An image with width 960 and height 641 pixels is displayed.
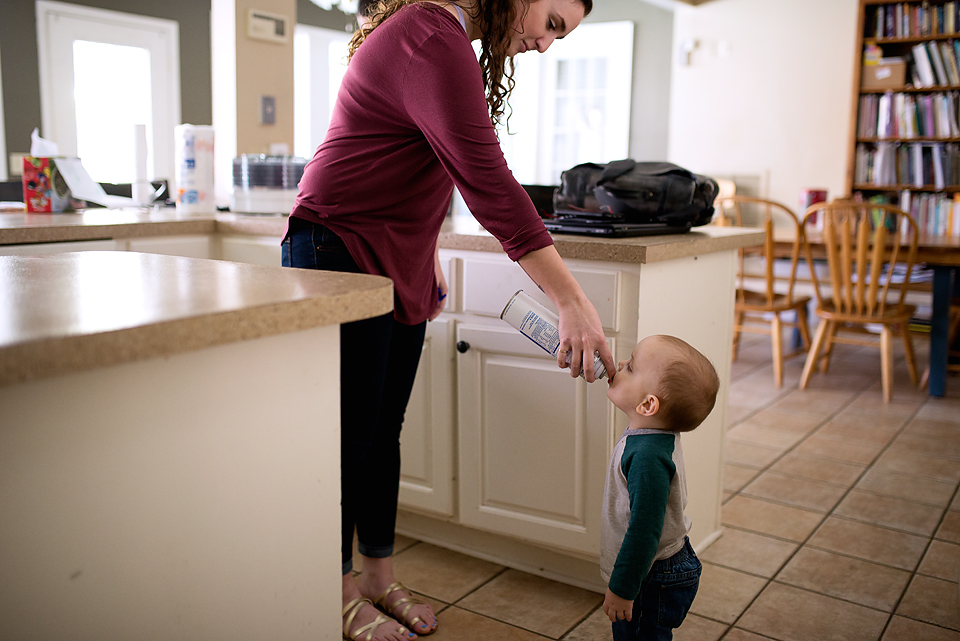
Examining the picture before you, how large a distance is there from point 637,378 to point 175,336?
754 millimetres

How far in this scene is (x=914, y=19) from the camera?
4984mm

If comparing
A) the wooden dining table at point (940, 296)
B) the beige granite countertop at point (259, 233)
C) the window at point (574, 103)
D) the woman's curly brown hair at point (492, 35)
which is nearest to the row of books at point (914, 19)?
the wooden dining table at point (940, 296)

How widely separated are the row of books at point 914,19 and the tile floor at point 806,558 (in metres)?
2.88

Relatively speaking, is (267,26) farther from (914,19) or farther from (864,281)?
(914,19)

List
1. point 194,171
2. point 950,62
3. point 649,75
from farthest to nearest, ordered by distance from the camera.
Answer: point 649,75, point 950,62, point 194,171

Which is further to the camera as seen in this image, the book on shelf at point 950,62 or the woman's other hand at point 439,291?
the book on shelf at point 950,62

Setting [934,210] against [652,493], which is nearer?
[652,493]

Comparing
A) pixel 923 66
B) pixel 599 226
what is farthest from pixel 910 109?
pixel 599 226

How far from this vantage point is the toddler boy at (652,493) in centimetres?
117

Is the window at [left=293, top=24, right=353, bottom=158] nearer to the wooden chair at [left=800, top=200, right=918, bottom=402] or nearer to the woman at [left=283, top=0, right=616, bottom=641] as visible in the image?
the wooden chair at [left=800, top=200, right=918, bottom=402]

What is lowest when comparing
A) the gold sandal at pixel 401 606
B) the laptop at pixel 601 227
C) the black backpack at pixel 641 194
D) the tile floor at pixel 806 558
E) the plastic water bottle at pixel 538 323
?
the tile floor at pixel 806 558

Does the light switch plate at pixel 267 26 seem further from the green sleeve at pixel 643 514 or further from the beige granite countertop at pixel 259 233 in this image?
the green sleeve at pixel 643 514

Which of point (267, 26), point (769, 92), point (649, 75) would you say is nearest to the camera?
point (267, 26)

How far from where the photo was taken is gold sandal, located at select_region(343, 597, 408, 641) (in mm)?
1541
